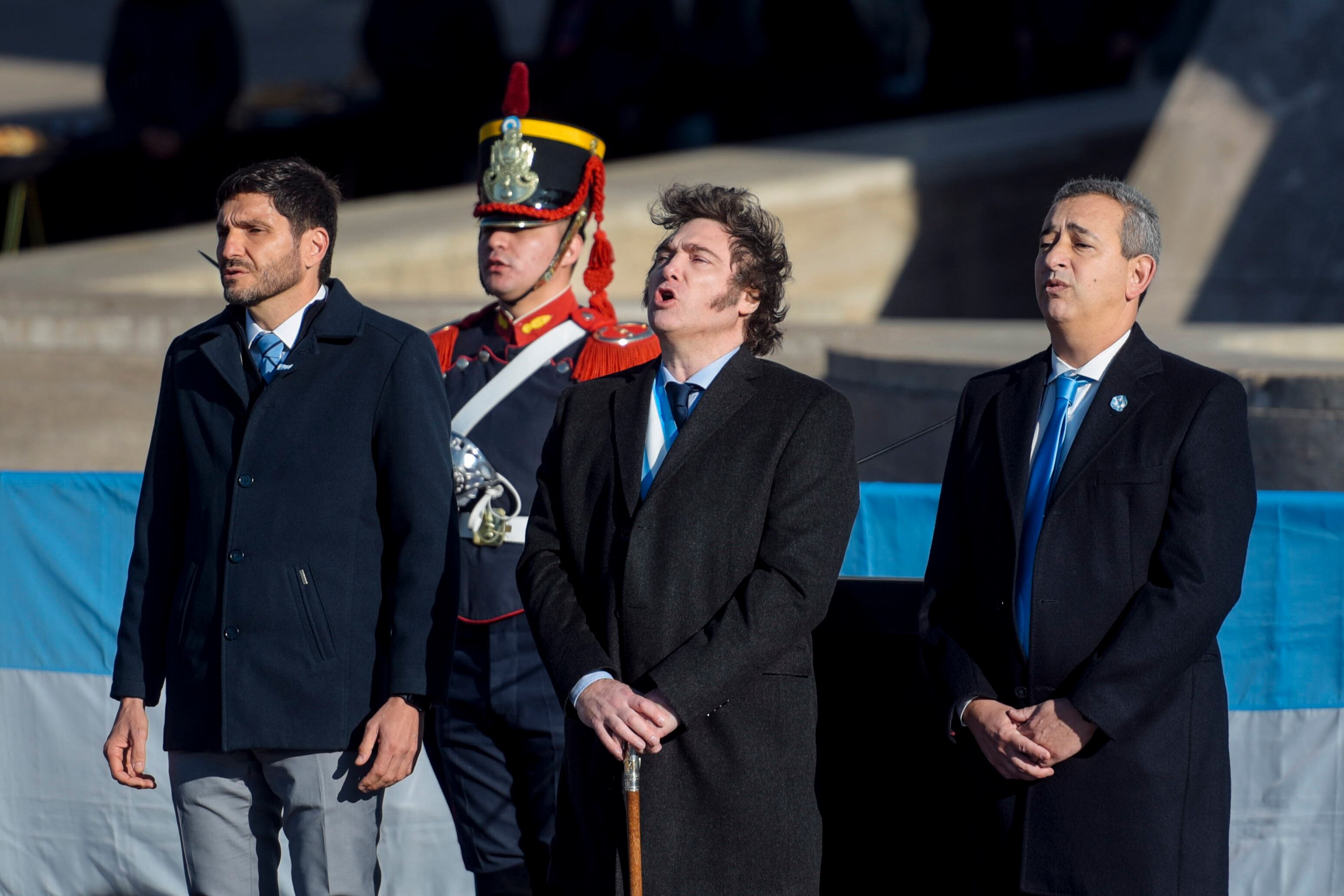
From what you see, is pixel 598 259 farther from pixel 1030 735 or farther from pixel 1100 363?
pixel 1030 735

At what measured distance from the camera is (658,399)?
2918 millimetres

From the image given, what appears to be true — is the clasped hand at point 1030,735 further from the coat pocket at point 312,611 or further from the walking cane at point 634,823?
the coat pocket at point 312,611

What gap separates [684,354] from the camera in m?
2.90

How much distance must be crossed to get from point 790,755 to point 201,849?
113 cm

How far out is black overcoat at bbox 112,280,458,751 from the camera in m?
2.86

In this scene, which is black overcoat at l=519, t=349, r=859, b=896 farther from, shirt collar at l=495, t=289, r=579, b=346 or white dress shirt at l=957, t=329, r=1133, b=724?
shirt collar at l=495, t=289, r=579, b=346

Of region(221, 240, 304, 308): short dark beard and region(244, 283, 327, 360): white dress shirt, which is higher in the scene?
region(221, 240, 304, 308): short dark beard

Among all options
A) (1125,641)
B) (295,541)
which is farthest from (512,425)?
(1125,641)

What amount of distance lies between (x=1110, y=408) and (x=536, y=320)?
149cm

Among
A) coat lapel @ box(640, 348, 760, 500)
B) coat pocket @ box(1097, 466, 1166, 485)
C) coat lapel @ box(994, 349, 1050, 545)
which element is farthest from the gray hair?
coat lapel @ box(640, 348, 760, 500)

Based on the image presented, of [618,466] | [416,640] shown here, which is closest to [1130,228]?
[618,466]

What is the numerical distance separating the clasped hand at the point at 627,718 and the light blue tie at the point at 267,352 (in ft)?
3.02

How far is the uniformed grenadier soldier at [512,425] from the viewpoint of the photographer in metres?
3.46

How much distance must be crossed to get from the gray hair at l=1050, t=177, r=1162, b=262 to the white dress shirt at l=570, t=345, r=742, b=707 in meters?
0.68
